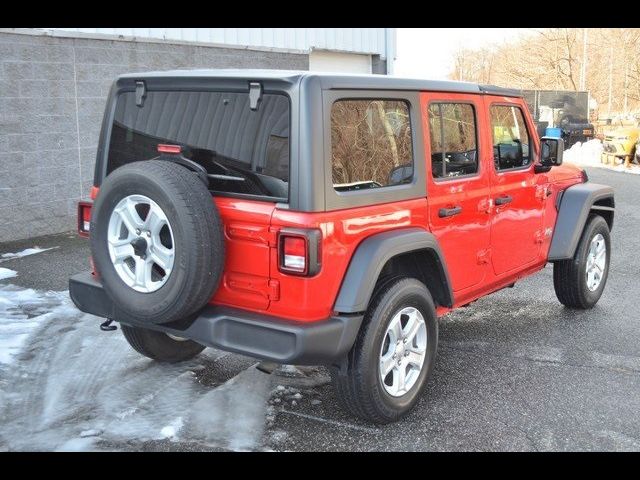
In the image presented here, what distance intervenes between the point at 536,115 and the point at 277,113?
79.0 feet

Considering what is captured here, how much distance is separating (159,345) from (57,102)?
15.9 ft

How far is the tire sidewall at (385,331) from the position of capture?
3.47 meters

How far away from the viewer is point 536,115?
25.6 metres

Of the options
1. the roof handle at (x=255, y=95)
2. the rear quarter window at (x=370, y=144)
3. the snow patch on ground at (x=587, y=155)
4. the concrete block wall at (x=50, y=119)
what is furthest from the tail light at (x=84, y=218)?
the snow patch on ground at (x=587, y=155)

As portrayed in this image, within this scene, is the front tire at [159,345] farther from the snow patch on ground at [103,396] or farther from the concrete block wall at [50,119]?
the concrete block wall at [50,119]

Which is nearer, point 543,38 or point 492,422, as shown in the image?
point 492,422

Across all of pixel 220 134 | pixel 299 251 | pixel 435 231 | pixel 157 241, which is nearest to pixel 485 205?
pixel 435 231

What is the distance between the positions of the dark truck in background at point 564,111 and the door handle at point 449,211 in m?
22.3

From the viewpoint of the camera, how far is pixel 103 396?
3959mm

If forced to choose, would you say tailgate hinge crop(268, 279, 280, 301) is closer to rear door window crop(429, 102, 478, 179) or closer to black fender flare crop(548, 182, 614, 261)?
rear door window crop(429, 102, 478, 179)

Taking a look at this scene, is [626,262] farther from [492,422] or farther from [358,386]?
[358,386]

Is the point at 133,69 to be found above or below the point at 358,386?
above

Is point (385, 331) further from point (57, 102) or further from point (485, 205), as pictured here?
point (57, 102)
